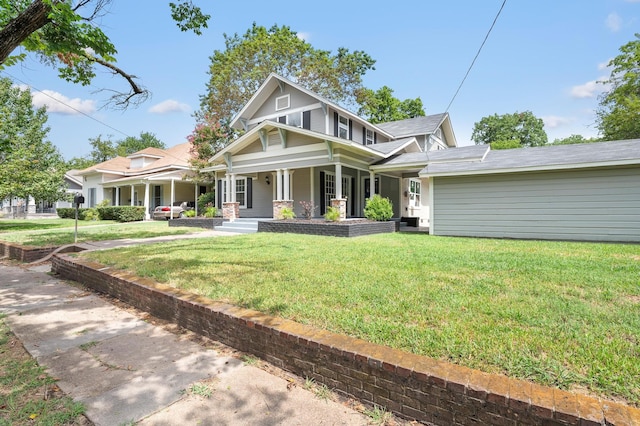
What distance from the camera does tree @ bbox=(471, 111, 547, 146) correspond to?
48.6 meters

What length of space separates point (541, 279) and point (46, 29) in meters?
9.14

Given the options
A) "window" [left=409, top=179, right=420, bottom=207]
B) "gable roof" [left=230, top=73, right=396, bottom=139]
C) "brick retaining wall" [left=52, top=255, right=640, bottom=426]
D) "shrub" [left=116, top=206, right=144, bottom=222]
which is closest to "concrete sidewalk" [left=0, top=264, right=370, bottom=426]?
"brick retaining wall" [left=52, top=255, right=640, bottom=426]

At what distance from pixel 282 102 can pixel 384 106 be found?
18307 mm

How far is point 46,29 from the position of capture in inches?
222

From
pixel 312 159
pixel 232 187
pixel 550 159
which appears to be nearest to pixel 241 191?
A: pixel 232 187

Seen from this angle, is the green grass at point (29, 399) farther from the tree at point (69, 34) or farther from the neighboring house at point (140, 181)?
the neighboring house at point (140, 181)

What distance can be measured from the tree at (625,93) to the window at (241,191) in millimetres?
27819

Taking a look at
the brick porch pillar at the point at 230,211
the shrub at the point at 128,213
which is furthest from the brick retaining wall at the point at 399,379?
the shrub at the point at 128,213

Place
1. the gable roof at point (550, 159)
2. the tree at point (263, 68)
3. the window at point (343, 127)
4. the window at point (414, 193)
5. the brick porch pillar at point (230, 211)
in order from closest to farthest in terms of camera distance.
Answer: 1. the gable roof at point (550, 159)
2. the brick porch pillar at point (230, 211)
3. the window at point (343, 127)
4. the window at point (414, 193)
5. the tree at point (263, 68)

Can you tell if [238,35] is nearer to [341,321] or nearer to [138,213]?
[138,213]

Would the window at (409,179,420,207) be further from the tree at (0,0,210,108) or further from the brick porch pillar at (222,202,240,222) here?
the tree at (0,0,210,108)

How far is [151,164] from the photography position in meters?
27.4

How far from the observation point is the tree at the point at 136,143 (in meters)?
57.6

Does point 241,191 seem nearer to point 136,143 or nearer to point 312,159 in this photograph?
point 312,159
